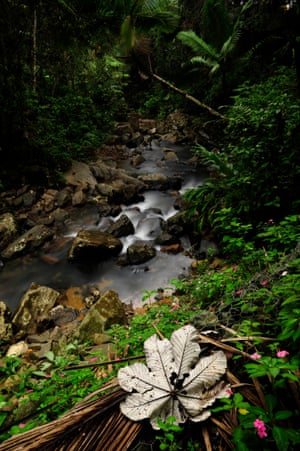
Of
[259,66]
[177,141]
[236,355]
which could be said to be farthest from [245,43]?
[236,355]

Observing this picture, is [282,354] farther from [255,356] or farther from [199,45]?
[199,45]

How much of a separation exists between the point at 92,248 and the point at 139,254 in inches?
37.3

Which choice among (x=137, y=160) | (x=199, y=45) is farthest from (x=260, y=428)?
(x=199, y=45)

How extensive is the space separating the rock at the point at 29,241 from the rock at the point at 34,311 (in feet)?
4.91

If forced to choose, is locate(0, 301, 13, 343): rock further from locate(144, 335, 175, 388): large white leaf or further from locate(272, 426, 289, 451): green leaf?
locate(272, 426, 289, 451): green leaf

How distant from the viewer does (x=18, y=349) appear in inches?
133

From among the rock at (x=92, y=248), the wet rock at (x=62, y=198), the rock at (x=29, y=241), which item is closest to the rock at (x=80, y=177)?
the wet rock at (x=62, y=198)

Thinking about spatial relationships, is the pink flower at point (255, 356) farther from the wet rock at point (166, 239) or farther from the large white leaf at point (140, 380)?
the wet rock at point (166, 239)

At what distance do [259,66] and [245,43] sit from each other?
9.62ft

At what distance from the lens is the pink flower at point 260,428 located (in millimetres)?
717

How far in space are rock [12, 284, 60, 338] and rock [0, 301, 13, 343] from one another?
117 mm

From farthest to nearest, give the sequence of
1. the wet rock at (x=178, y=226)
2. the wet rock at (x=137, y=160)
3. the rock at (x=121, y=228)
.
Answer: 1. the wet rock at (x=137, y=160)
2. the rock at (x=121, y=228)
3. the wet rock at (x=178, y=226)

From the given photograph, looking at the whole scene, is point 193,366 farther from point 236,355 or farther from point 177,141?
point 177,141

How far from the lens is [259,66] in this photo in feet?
35.6
